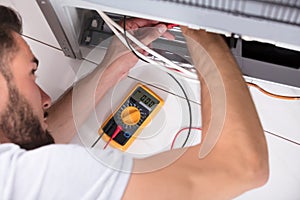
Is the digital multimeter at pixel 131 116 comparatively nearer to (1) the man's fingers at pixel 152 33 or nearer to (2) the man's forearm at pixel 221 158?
(1) the man's fingers at pixel 152 33

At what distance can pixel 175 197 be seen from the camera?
2.22 ft

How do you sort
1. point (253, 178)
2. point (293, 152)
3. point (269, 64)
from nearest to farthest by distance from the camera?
point (253, 178) → point (269, 64) → point (293, 152)

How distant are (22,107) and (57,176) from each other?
0.47ft

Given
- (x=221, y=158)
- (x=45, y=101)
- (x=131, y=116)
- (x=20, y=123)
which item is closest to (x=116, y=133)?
(x=131, y=116)

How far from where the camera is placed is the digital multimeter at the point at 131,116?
104cm

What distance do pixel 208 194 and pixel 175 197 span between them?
45 millimetres

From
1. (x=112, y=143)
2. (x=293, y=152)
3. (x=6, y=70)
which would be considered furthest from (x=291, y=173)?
(x=6, y=70)

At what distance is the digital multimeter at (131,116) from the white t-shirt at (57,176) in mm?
334

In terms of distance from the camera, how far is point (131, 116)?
1051mm

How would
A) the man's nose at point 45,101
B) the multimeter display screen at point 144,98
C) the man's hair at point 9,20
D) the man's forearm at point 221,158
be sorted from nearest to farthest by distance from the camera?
1. the man's forearm at point 221,158
2. the man's hair at point 9,20
3. the man's nose at point 45,101
4. the multimeter display screen at point 144,98

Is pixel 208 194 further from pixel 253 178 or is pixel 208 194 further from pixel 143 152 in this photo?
pixel 143 152

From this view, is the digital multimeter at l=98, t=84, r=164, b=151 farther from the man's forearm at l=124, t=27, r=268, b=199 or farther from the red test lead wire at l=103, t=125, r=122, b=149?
the man's forearm at l=124, t=27, r=268, b=199

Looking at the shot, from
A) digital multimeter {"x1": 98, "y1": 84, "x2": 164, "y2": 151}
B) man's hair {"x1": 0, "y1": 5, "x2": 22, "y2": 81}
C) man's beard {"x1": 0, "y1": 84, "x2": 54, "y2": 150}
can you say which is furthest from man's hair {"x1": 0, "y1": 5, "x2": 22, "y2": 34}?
digital multimeter {"x1": 98, "y1": 84, "x2": 164, "y2": 151}

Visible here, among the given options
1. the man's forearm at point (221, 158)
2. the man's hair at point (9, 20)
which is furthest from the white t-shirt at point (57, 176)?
the man's hair at point (9, 20)
